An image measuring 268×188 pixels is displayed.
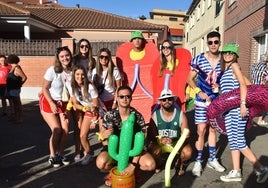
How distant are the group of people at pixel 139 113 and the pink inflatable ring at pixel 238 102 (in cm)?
11

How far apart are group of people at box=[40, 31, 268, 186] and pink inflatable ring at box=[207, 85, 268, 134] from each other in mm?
105

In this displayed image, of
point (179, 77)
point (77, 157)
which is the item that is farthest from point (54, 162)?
point (179, 77)

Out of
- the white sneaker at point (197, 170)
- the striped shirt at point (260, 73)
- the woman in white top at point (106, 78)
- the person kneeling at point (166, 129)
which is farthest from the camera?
the striped shirt at point (260, 73)

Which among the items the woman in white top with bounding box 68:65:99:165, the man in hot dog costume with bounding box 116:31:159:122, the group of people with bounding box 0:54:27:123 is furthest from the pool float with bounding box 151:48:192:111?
the group of people with bounding box 0:54:27:123

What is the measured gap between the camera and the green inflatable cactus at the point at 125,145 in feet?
12.2

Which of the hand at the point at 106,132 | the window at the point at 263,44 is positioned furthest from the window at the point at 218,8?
the hand at the point at 106,132

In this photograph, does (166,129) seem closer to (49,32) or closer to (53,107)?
(53,107)

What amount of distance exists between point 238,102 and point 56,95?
250 centimetres

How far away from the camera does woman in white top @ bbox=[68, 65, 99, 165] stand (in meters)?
4.58

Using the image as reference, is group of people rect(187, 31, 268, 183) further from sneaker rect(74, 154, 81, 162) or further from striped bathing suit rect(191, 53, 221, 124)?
sneaker rect(74, 154, 81, 162)

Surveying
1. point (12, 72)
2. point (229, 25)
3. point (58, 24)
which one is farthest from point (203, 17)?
point (12, 72)

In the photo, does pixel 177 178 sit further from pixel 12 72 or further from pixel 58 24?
pixel 58 24

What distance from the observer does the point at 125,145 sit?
149 inches

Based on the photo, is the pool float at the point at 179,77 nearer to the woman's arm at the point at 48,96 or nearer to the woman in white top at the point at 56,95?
the woman in white top at the point at 56,95
